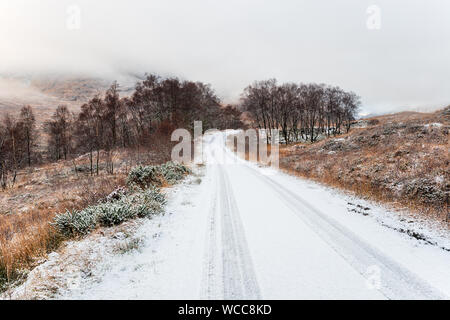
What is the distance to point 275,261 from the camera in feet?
12.7

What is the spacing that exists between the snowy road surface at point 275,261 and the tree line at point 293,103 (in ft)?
103

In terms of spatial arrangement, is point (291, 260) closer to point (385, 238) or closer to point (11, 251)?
point (385, 238)

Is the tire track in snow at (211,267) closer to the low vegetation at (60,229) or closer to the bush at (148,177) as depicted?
the low vegetation at (60,229)

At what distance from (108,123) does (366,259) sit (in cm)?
3671

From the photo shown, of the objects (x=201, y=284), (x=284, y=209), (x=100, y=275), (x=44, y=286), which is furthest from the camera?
(x=284, y=209)

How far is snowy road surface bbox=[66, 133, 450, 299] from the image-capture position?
307 centimetres

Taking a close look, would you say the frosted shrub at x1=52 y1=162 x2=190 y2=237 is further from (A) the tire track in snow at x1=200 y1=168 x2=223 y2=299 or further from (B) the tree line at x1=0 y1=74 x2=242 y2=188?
(B) the tree line at x1=0 y1=74 x2=242 y2=188

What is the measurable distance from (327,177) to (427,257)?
763 centimetres

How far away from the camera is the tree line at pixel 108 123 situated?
24406 millimetres

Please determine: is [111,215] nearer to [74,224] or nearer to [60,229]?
[74,224]

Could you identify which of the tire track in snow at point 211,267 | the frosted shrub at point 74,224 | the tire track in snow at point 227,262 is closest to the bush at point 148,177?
the frosted shrub at point 74,224

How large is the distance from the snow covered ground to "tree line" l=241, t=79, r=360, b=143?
3110 centimetres

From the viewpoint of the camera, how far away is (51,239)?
4.65m

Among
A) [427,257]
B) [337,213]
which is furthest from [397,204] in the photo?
[427,257]
